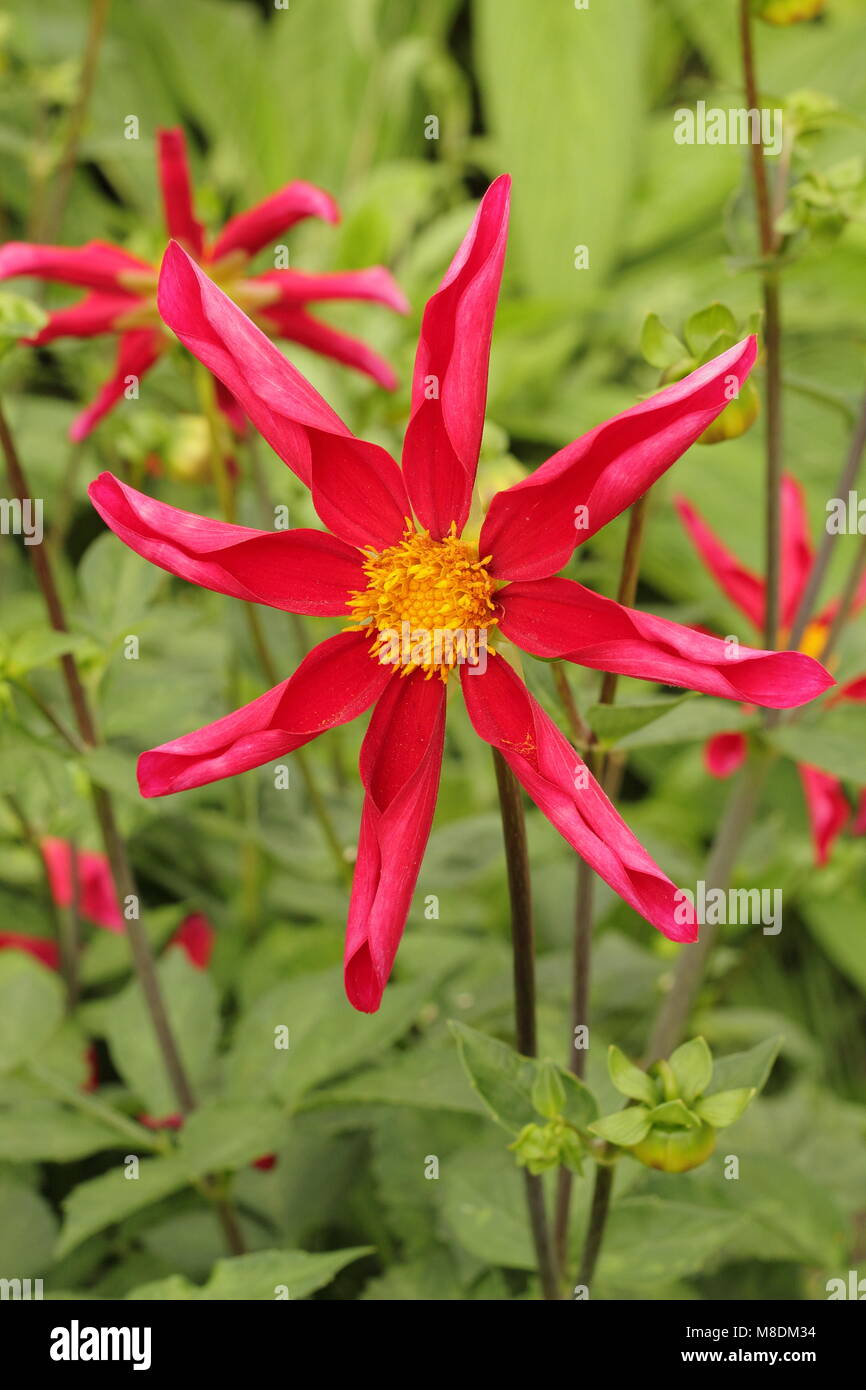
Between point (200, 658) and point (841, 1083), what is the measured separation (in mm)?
749

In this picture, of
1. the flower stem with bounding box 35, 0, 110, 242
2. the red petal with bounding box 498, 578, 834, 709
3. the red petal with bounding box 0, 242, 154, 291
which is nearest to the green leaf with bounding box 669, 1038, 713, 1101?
the red petal with bounding box 498, 578, 834, 709

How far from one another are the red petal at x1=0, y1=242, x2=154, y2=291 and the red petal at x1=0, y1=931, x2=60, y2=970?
413 millimetres

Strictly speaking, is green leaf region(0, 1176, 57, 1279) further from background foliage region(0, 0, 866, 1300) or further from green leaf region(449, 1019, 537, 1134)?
green leaf region(449, 1019, 537, 1134)

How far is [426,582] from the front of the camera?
1.32ft

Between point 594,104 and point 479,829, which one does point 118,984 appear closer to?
point 479,829

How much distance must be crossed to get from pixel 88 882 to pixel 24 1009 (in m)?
0.21

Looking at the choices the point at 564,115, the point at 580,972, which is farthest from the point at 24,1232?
the point at 564,115

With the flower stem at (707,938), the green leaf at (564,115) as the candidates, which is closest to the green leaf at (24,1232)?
the flower stem at (707,938)

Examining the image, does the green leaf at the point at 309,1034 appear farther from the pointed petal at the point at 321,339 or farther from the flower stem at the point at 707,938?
the pointed petal at the point at 321,339

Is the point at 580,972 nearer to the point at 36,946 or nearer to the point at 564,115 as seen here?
the point at 36,946

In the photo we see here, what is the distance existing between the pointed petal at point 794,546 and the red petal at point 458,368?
1.36 ft

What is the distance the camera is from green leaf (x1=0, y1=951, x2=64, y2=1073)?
0.64 meters

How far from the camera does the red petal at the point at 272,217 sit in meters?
0.63

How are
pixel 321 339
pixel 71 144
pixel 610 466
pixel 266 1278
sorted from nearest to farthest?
pixel 610 466 → pixel 266 1278 → pixel 321 339 → pixel 71 144
